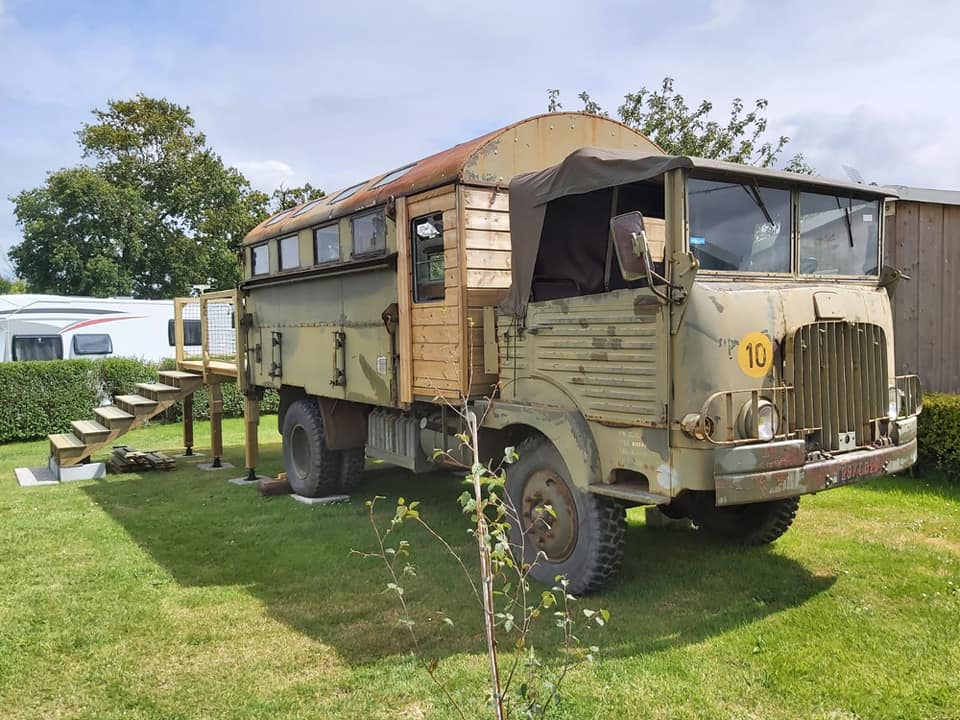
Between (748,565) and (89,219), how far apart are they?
2636cm

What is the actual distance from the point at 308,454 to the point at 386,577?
333 centimetres

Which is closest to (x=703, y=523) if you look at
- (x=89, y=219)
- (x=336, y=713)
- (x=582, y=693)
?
(x=582, y=693)

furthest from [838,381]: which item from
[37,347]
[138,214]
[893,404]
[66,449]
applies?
[138,214]

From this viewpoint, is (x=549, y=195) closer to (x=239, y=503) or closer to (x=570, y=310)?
(x=570, y=310)

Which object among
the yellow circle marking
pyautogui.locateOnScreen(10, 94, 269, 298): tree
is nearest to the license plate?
the yellow circle marking

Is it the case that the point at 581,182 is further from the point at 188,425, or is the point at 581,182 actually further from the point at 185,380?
the point at 188,425

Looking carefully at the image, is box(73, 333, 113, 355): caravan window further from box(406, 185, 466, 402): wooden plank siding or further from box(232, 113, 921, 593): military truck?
box(406, 185, 466, 402): wooden plank siding

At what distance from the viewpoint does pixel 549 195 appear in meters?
5.05

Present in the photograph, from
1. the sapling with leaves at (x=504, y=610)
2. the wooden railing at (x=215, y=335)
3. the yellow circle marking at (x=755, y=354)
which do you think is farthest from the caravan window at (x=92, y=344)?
the yellow circle marking at (x=755, y=354)

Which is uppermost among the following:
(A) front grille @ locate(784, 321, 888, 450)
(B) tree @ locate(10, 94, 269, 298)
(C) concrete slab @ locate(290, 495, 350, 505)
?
(B) tree @ locate(10, 94, 269, 298)

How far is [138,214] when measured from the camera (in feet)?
87.8

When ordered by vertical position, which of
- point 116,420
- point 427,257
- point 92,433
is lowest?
point 92,433

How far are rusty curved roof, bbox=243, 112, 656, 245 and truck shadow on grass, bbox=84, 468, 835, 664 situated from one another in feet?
9.78

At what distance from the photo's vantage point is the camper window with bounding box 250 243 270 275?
9.46 m
